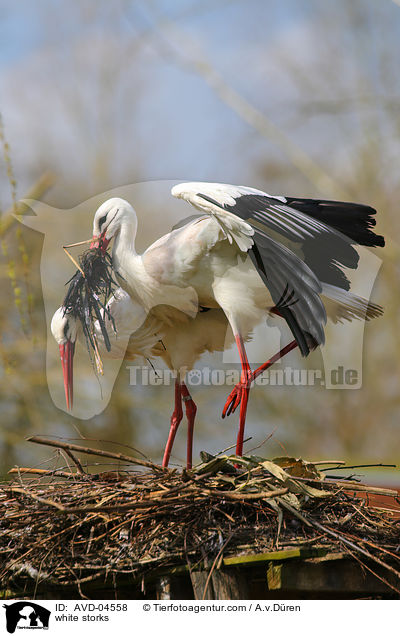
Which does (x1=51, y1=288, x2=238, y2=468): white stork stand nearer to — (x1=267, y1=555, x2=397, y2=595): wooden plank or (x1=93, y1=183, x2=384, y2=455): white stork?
(x1=93, y1=183, x2=384, y2=455): white stork

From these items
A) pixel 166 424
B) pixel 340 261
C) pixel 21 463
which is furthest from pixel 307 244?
pixel 21 463

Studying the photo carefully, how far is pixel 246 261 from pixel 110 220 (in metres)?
0.39

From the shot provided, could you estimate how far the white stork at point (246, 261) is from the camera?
152cm

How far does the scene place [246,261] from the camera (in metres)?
1.67

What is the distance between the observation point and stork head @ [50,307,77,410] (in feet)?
6.12

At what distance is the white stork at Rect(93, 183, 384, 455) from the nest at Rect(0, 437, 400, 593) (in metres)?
0.33

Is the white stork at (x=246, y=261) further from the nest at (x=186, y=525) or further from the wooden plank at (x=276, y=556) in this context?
the wooden plank at (x=276, y=556)

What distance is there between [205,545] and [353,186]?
2021mm

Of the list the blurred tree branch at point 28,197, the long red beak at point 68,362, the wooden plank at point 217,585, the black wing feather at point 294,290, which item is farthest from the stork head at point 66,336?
the wooden plank at point 217,585

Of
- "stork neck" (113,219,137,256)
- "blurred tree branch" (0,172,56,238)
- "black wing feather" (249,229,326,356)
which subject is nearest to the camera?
"black wing feather" (249,229,326,356)

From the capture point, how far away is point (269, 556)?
1147 mm

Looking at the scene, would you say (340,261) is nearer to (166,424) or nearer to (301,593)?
(301,593)
